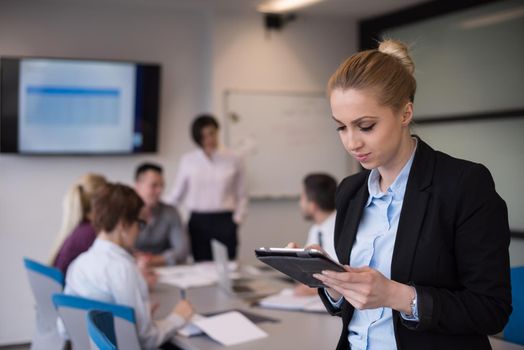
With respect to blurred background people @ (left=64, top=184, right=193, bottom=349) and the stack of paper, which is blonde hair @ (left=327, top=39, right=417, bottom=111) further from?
blurred background people @ (left=64, top=184, right=193, bottom=349)

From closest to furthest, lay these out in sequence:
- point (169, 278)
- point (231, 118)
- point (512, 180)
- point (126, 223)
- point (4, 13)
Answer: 1. point (126, 223)
2. point (169, 278)
3. point (512, 180)
4. point (4, 13)
5. point (231, 118)

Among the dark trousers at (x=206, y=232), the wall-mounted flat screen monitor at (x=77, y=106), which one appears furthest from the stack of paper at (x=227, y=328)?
the wall-mounted flat screen monitor at (x=77, y=106)

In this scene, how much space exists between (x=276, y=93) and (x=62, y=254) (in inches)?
123

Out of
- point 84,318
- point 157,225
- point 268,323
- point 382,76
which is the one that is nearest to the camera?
point 382,76

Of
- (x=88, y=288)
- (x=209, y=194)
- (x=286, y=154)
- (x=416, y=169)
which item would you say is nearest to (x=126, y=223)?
(x=88, y=288)

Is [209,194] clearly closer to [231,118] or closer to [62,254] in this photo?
[231,118]

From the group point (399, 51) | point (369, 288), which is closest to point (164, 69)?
point (399, 51)

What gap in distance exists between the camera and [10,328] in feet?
16.5

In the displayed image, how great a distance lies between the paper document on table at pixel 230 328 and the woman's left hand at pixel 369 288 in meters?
1.11

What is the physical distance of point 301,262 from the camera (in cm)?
132

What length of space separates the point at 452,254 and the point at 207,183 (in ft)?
12.5

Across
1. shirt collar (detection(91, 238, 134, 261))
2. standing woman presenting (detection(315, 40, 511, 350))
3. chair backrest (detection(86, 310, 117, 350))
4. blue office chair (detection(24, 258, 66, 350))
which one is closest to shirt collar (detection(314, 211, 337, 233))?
shirt collar (detection(91, 238, 134, 261))

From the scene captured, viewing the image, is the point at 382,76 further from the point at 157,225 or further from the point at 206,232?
the point at 206,232

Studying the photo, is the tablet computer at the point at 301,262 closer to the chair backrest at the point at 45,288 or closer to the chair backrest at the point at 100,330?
the chair backrest at the point at 100,330
